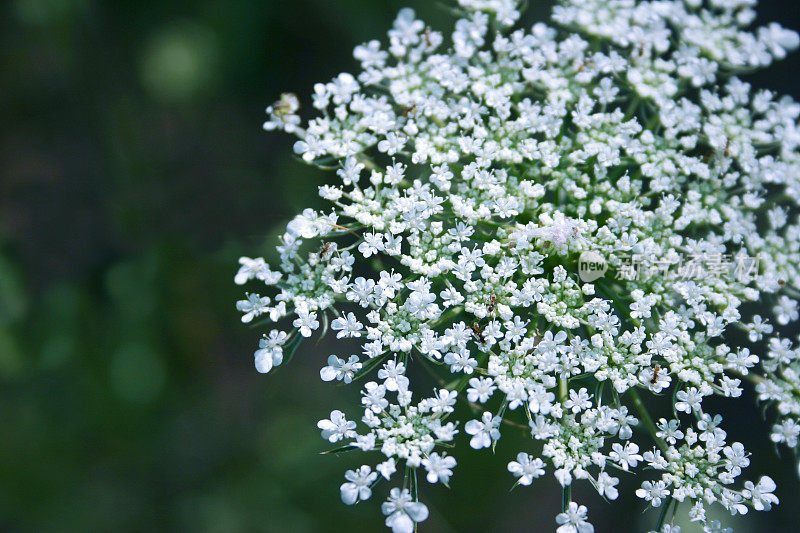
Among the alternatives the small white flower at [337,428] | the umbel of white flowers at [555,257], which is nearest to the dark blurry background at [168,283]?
the umbel of white flowers at [555,257]

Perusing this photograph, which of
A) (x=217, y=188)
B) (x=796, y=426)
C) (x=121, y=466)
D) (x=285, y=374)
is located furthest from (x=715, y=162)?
(x=121, y=466)

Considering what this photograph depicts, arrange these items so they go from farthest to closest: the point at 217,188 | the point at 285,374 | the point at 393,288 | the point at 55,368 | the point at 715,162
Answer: the point at 217,188 → the point at 285,374 → the point at 55,368 → the point at 715,162 → the point at 393,288

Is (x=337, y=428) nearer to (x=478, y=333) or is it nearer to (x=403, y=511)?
(x=403, y=511)

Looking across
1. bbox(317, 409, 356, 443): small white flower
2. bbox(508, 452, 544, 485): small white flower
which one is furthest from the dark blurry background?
bbox(317, 409, 356, 443): small white flower

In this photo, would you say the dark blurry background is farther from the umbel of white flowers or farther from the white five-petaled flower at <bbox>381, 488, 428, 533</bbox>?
the white five-petaled flower at <bbox>381, 488, 428, 533</bbox>

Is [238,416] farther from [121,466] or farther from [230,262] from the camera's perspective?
[230,262]

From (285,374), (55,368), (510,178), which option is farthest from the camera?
(285,374)
